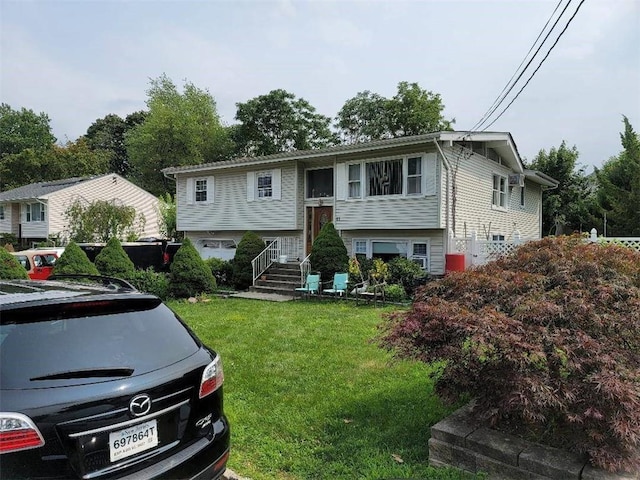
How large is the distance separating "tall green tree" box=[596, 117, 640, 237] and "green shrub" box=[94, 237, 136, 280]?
20.6 meters

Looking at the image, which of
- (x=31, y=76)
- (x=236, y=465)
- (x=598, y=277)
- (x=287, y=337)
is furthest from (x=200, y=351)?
(x=31, y=76)

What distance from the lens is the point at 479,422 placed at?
352 cm

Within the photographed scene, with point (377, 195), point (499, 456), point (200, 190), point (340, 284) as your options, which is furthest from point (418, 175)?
point (499, 456)

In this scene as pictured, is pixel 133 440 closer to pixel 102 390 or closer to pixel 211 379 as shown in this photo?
pixel 102 390

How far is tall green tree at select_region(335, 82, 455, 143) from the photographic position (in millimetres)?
34375

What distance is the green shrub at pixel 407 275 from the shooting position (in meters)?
13.5

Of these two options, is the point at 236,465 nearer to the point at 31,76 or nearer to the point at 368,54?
the point at 31,76

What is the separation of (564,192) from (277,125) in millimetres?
22608

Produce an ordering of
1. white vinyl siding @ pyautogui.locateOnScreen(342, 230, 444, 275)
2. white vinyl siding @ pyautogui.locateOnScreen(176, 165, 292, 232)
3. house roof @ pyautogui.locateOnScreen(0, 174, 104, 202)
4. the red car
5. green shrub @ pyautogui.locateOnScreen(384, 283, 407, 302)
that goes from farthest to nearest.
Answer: house roof @ pyautogui.locateOnScreen(0, 174, 104, 202) → white vinyl siding @ pyautogui.locateOnScreen(176, 165, 292, 232) → the red car → white vinyl siding @ pyautogui.locateOnScreen(342, 230, 444, 275) → green shrub @ pyautogui.locateOnScreen(384, 283, 407, 302)

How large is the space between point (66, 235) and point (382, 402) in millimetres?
28228

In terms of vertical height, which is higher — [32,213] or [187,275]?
[32,213]

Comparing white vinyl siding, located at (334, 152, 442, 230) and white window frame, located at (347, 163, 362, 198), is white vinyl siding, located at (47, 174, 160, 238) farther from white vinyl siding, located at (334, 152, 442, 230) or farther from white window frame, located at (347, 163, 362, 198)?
white window frame, located at (347, 163, 362, 198)

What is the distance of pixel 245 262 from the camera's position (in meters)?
16.0

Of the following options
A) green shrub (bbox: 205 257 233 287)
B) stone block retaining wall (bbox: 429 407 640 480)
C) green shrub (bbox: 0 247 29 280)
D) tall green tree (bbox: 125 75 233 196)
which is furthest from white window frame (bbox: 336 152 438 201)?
tall green tree (bbox: 125 75 233 196)
